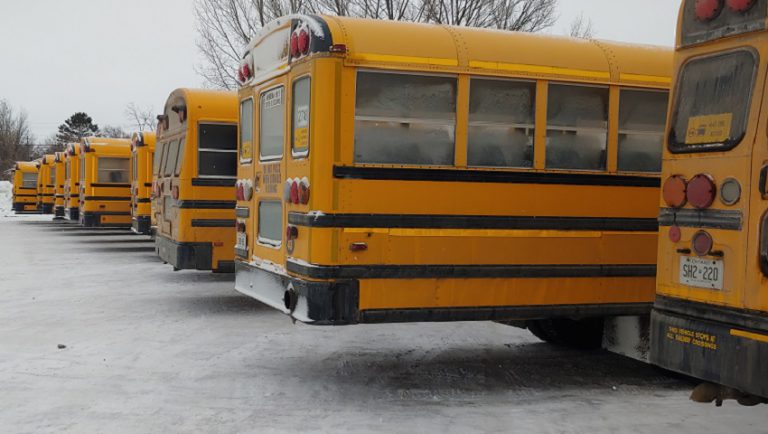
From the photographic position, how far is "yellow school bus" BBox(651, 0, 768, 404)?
3.84 metres

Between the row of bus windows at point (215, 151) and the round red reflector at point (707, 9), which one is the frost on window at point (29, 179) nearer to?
the row of bus windows at point (215, 151)

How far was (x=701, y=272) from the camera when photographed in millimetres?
4141

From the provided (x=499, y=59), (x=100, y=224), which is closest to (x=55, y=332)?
(x=499, y=59)

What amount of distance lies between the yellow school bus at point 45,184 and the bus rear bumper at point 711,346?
93.7 feet

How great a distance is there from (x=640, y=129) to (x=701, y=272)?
8.05ft

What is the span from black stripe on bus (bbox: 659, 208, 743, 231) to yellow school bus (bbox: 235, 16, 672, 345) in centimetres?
178

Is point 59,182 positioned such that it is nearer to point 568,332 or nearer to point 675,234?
point 568,332

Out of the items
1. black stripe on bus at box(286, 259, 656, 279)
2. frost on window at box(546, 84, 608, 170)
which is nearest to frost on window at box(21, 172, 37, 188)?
black stripe on bus at box(286, 259, 656, 279)

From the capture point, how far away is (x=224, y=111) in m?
9.89

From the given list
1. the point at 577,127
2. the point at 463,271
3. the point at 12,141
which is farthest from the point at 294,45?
the point at 12,141

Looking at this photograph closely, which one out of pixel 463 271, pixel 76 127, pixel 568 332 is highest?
pixel 76 127

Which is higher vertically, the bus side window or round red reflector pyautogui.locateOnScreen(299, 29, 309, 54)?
round red reflector pyautogui.locateOnScreen(299, 29, 309, 54)

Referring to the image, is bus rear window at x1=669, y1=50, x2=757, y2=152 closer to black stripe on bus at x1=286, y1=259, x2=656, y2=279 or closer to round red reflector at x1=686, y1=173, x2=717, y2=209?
round red reflector at x1=686, y1=173, x2=717, y2=209

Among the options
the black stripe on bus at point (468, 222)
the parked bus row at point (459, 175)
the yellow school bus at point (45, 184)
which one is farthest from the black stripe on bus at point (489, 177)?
the yellow school bus at point (45, 184)
